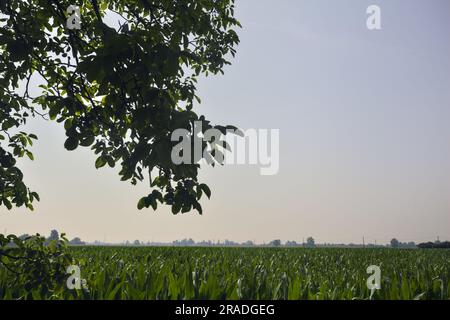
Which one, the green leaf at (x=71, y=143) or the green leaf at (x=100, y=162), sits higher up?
the green leaf at (x=71, y=143)

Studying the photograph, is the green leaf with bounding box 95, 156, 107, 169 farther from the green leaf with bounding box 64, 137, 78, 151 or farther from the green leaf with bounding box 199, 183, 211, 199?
the green leaf with bounding box 199, 183, 211, 199

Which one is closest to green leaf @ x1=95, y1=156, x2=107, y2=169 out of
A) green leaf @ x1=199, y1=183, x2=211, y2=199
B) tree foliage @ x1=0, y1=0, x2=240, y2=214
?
tree foliage @ x1=0, y1=0, x2=240, y2=214

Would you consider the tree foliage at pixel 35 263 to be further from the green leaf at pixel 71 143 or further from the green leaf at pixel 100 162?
the green leaf at pixel 71 143

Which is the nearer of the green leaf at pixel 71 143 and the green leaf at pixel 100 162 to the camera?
the green leaf at pixel 71 143

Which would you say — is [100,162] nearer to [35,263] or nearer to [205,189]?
[35,263]

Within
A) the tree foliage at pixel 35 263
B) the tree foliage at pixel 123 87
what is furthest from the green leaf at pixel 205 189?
the tree foliage at pixel 35 263

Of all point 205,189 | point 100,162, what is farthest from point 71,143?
point 205,189

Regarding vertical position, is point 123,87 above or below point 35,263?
above

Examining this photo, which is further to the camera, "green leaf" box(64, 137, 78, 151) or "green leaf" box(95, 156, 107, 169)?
"green leaf" box(95, 156, 107, 169)

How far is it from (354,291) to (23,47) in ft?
14.2

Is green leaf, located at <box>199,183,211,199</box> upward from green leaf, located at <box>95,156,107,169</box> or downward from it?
downward
